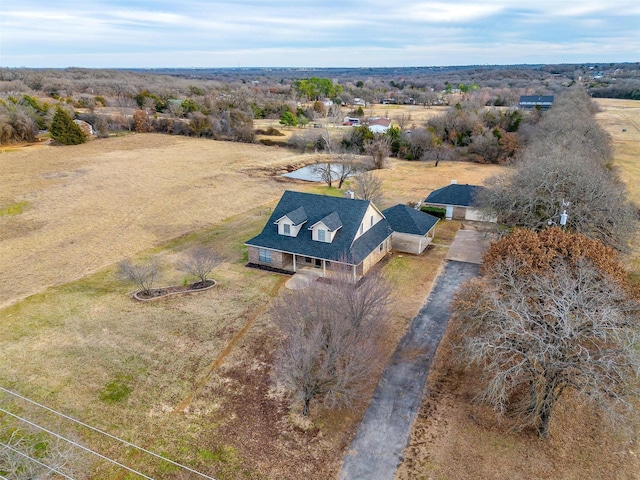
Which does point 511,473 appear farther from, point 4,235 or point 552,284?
point 4,235

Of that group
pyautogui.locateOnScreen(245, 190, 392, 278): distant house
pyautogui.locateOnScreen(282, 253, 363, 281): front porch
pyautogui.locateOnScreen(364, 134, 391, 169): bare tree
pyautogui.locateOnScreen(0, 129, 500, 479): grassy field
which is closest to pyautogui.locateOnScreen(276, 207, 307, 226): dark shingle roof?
pyautogui.locateOnScreen(245, 190, 392, 278): distant house

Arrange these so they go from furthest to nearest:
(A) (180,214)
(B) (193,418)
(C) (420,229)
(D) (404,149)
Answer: (D) (404,149), (A) (180,214), (C) (420,229), (B) (193,418)

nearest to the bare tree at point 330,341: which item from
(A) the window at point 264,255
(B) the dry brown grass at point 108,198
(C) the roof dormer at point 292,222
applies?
(C) the roof dormer at point 292,222

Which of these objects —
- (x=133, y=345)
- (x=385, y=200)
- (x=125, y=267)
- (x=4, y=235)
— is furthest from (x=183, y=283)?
(x=385, y=200)

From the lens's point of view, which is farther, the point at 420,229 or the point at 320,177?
the point at 320,177

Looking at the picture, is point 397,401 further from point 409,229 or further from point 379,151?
point 379,151

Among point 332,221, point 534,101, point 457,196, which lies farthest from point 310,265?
point 534,101

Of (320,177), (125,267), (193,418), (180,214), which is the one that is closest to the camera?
(193,418)
